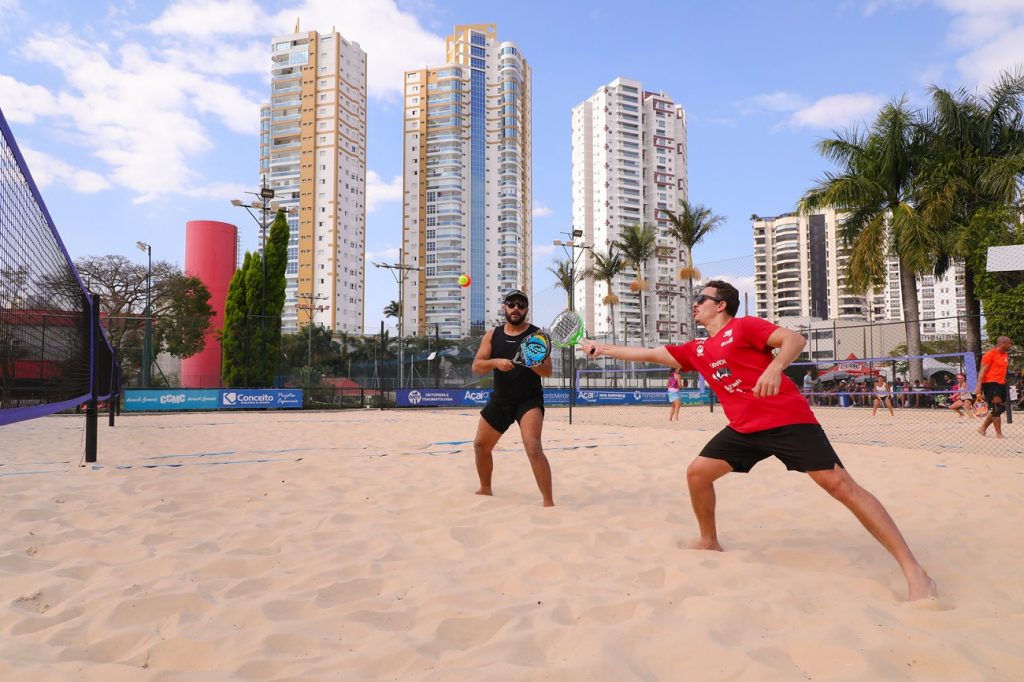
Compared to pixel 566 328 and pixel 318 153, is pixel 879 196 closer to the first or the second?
pixel 566 328

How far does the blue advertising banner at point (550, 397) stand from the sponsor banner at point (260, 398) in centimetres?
345

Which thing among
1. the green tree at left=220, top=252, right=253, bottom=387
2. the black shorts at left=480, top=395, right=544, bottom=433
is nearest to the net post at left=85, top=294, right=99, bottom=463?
the black shorts at left=480, top=395, right=544, bottom=433

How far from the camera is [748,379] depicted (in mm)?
Result: 3221

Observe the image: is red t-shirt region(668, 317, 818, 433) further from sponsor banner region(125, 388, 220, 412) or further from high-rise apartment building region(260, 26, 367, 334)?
high-rise apartment building region(260, 26, 367, 334)

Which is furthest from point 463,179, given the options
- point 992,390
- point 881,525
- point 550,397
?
point 881,525

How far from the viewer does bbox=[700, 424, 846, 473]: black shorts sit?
9.84ft

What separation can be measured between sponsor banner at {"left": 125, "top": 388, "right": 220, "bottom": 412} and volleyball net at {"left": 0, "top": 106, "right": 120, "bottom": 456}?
1272 cm

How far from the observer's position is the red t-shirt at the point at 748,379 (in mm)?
3125

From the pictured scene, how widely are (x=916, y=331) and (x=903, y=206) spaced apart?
15.9ft

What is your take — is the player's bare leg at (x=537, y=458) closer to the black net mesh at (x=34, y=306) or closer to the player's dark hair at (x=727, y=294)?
the player's dark hair at (x=727, y=294)

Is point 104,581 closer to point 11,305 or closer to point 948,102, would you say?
point 11,305

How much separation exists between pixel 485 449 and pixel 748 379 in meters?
2.41

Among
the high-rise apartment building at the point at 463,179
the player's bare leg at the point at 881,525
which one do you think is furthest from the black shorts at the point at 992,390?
the high-rise apartment building at the point at 463,179

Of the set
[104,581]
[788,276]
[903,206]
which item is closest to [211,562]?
[104,581]
